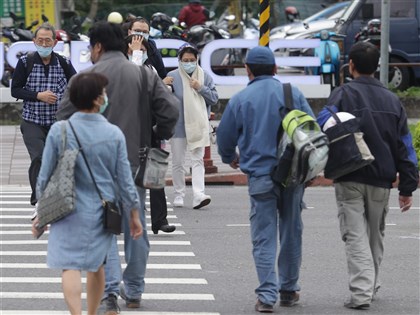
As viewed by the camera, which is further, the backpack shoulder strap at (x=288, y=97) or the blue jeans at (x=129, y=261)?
the backpack shoulder strap at (x=288, y=97)

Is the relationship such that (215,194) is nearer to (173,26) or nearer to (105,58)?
(105,58)

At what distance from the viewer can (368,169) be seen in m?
8.44

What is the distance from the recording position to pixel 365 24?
80.5 ft

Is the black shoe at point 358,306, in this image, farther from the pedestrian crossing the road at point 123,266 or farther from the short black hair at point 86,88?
the short black hair at point 86,88

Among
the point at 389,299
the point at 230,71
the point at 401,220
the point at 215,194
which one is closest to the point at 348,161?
the point at 389,299

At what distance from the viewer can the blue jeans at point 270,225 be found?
27.0 ft

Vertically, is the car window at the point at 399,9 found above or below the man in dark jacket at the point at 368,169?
below

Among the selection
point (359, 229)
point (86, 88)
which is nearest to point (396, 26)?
point (359, 229)

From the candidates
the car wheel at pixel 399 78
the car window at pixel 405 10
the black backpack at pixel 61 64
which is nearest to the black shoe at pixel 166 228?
the black backpack at pixel 61 64

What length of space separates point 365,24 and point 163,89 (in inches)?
670

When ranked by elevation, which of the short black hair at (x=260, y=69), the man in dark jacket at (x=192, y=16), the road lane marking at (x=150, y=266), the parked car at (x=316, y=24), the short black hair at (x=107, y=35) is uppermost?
the short black hair at (x=107, y=35)

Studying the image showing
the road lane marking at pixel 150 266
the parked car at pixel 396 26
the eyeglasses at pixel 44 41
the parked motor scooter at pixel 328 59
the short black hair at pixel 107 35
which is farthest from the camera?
the parked car at pixel 396 26

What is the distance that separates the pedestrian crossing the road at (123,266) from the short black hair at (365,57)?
6.51ft

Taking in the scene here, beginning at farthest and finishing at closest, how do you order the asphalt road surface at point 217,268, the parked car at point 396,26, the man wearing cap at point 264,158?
the parked car at point 396,26, the asphalt road surface at point 217,268, the man wearing cap at point 264,158
